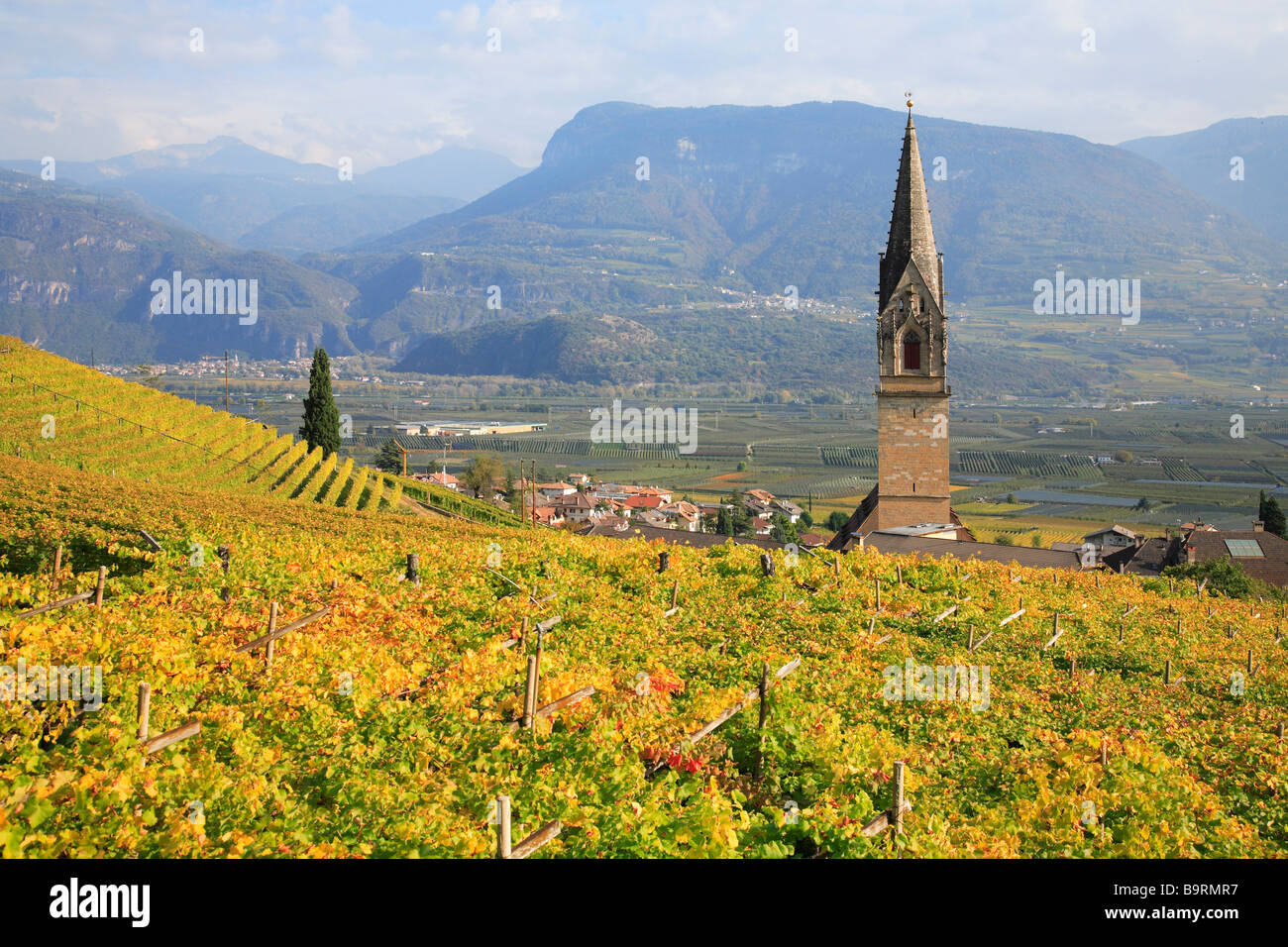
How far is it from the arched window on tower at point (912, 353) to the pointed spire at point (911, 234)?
57.1 inches

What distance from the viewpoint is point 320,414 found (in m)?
42.1

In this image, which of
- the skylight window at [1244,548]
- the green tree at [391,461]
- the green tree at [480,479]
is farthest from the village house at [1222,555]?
the green tree at [391,461]

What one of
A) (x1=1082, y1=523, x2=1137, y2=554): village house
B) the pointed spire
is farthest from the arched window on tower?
(x1=1082, y1=523, x2=1137, y2=554): village house

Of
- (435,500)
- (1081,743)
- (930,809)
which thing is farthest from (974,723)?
(435,500)

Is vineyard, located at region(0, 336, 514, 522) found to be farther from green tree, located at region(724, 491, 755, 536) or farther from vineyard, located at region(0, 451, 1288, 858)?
green tree, located at region(724, 491, 755, 536)

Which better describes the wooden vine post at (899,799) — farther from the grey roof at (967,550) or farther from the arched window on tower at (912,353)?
the arched window on tower at (912,353)

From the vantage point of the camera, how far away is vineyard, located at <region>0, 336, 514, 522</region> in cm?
2606

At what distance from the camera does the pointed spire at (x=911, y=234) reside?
3431cm

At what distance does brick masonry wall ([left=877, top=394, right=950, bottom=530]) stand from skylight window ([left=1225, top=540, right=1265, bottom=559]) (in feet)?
39.0

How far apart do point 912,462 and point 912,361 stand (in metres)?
3.40

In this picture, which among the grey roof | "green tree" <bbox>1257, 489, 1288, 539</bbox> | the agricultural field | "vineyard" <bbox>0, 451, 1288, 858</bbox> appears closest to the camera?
"vineyard" <bbox>0, 451, 1288, 858</bbox>

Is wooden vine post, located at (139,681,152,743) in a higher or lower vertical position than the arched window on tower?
lower

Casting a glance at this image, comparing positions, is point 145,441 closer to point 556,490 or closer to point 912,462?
point 912,462
